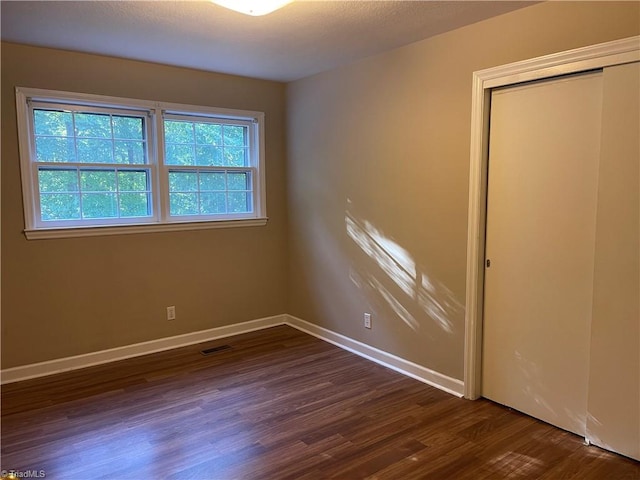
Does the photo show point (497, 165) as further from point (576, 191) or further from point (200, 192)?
point (200, 192)

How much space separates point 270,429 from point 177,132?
2711 millimetres

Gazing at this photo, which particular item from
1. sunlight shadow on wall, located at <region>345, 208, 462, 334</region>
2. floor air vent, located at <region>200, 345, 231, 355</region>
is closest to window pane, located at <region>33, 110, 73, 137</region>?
floor air vent, located at <region>200, 345, 231, 355</region>

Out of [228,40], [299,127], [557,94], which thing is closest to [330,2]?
[228,40]

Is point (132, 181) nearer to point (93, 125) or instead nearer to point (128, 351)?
point (93, 125)

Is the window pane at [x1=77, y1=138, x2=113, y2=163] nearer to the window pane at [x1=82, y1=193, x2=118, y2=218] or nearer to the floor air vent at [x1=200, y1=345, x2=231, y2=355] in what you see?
the window pane at [x1=82, y1=193, x2=118, y2=218]

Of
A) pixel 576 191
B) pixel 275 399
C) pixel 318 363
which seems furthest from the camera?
pixel 318 363

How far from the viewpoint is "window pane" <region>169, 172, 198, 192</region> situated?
4.09 m

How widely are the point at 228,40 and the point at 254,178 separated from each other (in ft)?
5.22

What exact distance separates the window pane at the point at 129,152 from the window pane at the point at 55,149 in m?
0.33

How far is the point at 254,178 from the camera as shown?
4539mm

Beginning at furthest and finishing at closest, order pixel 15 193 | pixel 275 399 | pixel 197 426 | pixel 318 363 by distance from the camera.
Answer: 1. pixel 318 363
2. pixel 15 193
3. pixel 275 399
4. pixel 197 426

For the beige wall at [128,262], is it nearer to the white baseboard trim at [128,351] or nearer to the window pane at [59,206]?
the white baseboard trim at [128,351]

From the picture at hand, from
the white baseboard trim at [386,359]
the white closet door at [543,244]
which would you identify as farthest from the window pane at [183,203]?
the white closet door at [543,244]

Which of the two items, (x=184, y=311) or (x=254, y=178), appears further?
(x=254, y=178)
